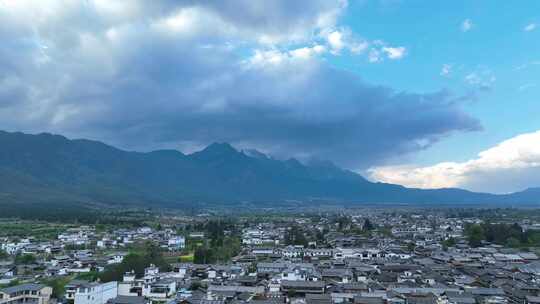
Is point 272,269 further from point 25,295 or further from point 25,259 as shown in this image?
point 25,259

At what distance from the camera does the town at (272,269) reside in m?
27.4

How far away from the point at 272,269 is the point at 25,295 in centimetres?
1702

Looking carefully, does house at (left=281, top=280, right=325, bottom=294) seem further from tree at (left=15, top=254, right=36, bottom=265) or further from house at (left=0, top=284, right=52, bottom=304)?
tree at (left=15, top=254, right=36, bottom=265)

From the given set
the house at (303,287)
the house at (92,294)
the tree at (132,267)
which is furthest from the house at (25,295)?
the house at (303,287)

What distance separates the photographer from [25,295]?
2680 cm

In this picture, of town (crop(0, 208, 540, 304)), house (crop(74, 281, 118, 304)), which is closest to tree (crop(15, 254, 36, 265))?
town (crop(0, 208, 540, 304))

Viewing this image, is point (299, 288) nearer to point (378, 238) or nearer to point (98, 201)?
point (378, 238)

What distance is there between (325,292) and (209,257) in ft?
49.4

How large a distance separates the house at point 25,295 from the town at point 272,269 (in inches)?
2.2

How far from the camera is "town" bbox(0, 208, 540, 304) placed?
27.4m

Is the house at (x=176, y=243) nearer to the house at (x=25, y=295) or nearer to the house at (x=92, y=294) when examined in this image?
the house at (x=92, y=294)

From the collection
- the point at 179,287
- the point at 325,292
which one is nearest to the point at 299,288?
the point at 325,292

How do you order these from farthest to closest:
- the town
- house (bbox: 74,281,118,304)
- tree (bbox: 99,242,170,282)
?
tree (bbox: 99,242,170,282) → the town → house (bbox: 74,281,118,304)

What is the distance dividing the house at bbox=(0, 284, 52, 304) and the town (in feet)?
0.18
